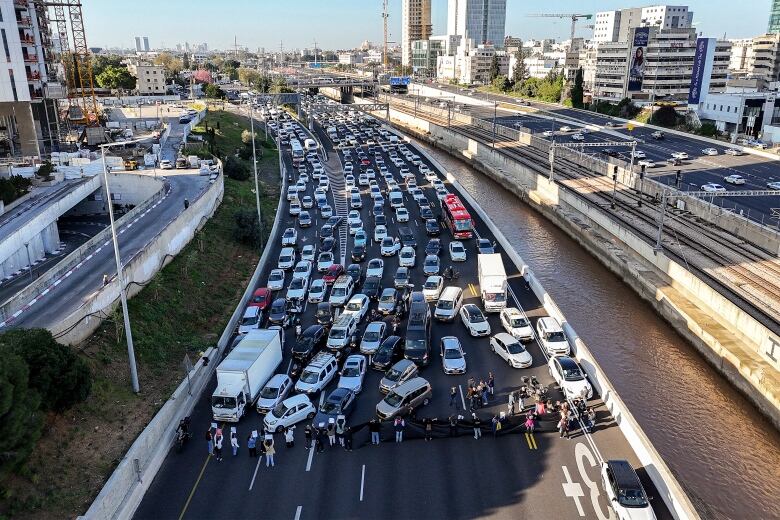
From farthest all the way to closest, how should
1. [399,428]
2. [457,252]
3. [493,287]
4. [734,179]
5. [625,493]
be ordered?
[734,179] < [457,252] < [493,287] < [399,428] < [625,493]

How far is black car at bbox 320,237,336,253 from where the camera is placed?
123 feet

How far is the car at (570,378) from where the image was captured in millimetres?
20375

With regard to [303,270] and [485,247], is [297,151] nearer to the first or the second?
[485,247]

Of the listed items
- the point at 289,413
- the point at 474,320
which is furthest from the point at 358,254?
the point at 289,413

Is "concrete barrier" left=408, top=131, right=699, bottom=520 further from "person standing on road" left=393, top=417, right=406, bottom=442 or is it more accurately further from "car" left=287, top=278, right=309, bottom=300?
"car" left=287, top=278, right=309, bottom=300

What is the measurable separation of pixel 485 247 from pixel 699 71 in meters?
74.9

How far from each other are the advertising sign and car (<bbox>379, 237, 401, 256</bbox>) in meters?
75.0

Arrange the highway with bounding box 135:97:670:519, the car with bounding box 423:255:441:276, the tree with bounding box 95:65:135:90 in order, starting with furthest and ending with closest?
the tree with bounding box 95:65:135:90, the car with bounding box 423:255:441:276, the highway with bounding box 135:97:670:519

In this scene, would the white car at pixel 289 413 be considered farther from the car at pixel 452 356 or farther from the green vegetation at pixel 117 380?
the car at pixel 452 356

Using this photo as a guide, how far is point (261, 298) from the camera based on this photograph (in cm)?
2958

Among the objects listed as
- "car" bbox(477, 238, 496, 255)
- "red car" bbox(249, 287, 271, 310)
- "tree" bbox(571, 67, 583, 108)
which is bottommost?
"red car" bbox(249, 287, 271, 310)

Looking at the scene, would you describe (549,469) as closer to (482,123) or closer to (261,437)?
(261,437)

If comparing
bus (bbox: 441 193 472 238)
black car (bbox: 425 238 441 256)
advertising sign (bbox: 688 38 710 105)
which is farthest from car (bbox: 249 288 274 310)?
advertising sign (bbox: 688 38 710 105)

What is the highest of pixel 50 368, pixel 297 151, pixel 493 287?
pixel 50 368
